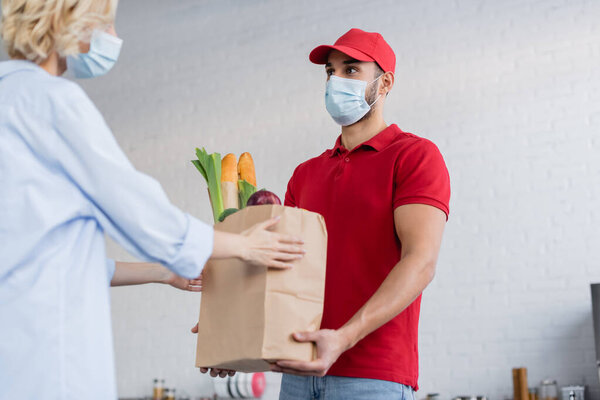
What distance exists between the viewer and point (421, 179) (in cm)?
180

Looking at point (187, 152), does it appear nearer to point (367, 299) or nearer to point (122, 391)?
point (122, 391)

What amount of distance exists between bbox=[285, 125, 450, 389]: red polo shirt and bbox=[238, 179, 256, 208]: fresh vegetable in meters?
0.24

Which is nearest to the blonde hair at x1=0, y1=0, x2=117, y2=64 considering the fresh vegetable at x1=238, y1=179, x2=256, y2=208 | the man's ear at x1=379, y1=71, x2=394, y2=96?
the fresh vegetable at x1=238, y1=179, x2=256, y2=208

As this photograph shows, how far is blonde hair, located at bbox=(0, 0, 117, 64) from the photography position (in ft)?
4.19

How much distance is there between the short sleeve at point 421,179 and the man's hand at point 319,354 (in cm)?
42

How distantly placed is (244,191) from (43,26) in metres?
0.67

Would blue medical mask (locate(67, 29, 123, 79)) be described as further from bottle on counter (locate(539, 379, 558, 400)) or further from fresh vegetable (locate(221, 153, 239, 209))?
bottle on counter (locate(539, 379, 558, 400))

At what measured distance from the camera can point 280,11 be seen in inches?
222

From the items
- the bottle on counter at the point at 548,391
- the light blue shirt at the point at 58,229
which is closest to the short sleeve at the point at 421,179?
the light blue shirt at the point at 58,229

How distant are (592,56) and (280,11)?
2429 mm

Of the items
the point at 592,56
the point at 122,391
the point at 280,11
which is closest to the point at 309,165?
the point at 592,56

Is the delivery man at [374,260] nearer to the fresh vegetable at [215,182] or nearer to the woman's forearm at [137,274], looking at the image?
the fresh vegetable at [215,182]

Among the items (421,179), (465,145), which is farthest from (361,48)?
(465,145)

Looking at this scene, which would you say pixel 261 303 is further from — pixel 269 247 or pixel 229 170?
pixel 229 170
